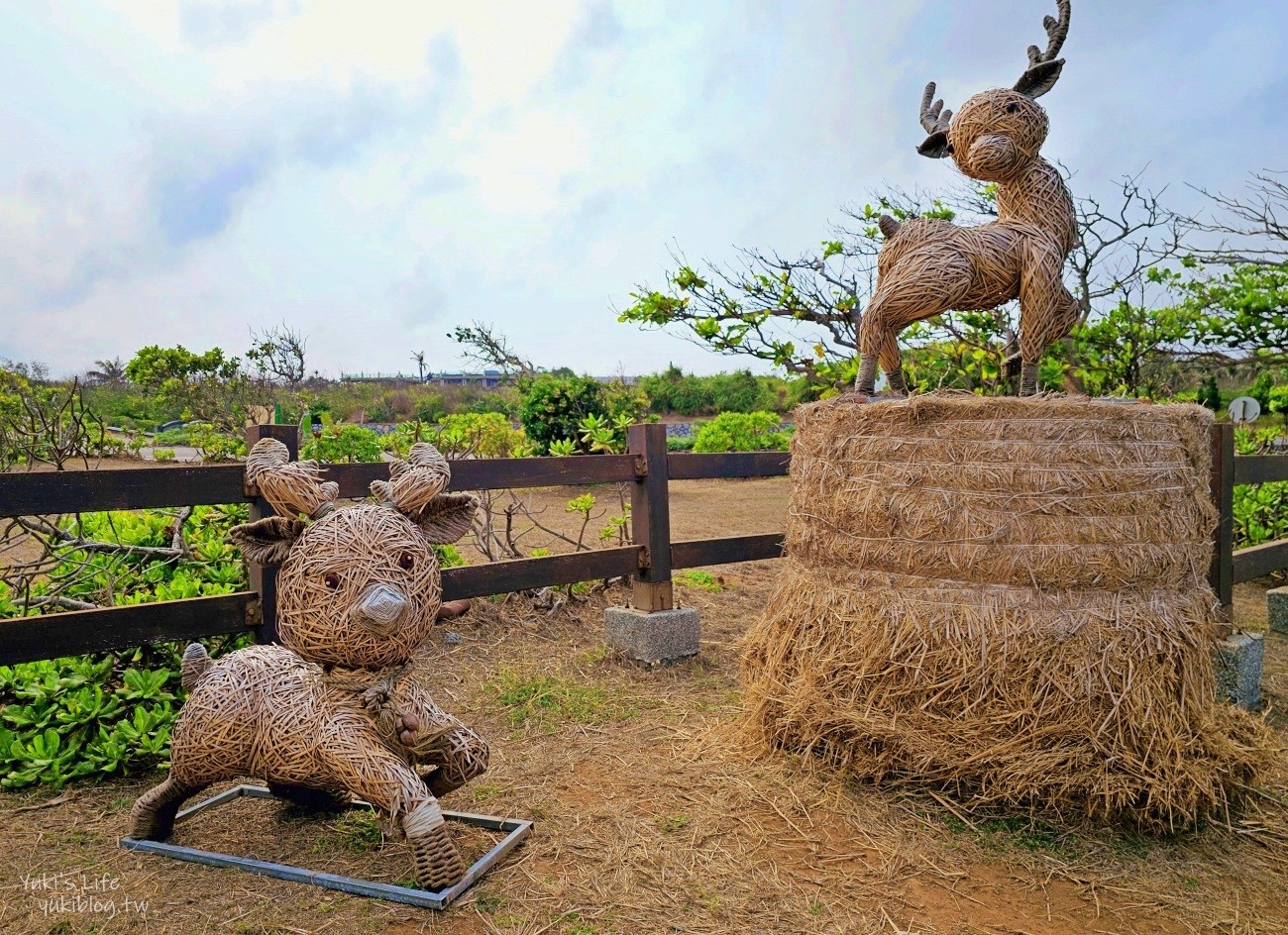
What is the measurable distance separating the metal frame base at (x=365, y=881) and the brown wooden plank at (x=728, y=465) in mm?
2594

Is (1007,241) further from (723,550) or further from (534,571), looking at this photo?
(534,571)

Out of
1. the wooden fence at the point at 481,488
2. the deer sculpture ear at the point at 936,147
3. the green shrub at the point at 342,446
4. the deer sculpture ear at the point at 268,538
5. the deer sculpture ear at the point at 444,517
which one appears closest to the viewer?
the deer sculpture ear at the point at 268,538

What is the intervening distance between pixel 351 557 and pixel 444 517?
408 millimetres

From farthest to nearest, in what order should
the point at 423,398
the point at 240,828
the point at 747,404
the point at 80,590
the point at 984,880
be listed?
the point at 747,404 → the point at 423,398 → the point at 80,590 → the point at 240,828 → the point at 984,880

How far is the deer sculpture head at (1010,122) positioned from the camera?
3.41 m

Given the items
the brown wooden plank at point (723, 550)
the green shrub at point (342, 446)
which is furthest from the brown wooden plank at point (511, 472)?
the green shrub at point (342, 446)

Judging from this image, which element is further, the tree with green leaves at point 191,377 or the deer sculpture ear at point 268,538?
the tree with green leaves at point 191,377

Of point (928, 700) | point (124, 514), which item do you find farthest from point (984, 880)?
point (124, 514)

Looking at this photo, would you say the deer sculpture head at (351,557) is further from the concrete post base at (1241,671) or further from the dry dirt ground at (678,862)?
the concrete post base at (1241,671)

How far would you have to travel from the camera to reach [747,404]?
28.5 metres

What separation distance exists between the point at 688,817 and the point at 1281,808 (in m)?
2.32

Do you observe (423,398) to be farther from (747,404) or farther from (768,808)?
(768,808)

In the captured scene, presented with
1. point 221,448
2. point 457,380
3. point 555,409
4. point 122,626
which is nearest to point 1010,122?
point 122,626

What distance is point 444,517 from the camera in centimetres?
291
